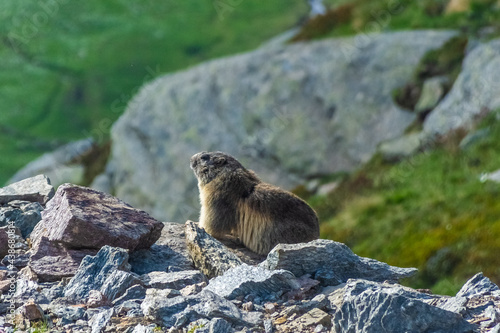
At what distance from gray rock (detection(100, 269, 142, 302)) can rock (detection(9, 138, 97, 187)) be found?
38.0m

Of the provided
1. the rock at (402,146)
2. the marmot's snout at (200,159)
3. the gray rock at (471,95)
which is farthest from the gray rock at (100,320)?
the gray rock at (471,95)

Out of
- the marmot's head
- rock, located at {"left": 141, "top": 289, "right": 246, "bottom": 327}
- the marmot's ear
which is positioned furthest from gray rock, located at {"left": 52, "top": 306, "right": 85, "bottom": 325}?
the marmot's ear

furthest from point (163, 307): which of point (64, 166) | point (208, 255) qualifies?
point (64, 166)

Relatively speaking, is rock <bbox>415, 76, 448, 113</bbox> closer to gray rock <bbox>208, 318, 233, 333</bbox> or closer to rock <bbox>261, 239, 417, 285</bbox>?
rock <bbox>261, 239, 417, 285</bbox>

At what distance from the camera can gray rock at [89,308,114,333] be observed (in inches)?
353

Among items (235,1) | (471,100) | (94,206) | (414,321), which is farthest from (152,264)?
(235,1)

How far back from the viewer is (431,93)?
4147 centimetres

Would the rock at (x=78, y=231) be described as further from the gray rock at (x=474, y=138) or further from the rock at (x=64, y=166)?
the rock at (x=64, y=166)

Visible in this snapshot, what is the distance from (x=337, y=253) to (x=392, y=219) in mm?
21802

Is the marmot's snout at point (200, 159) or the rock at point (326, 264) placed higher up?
the marmot's snout at point (200, 159)

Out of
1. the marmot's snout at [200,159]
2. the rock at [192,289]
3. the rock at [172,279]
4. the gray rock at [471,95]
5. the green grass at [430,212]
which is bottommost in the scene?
the rock at [192,289]

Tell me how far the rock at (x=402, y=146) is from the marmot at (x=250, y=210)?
2494cm

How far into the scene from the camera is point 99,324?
29.6 ft

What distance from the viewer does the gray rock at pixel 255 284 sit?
31.7ft
